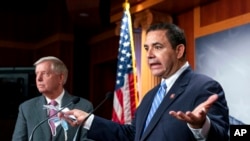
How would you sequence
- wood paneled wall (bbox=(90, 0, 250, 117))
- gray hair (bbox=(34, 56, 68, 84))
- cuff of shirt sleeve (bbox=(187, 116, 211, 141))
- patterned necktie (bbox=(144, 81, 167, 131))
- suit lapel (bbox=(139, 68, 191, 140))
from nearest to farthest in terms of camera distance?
1. cuff of shirt sleeve (bbox=(187, 116, 211, 141))
2. suit lapel (bbox=(139, 68, 191, 140))
3. patterned necktie (bbox=(144, 81, 167, 131))
4. gray hair (bbox=(34, 56, 68, 84))
5. wood paneled wall (bbox=(90, 0, 250, 117))

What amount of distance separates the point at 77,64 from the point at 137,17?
375 centimetres

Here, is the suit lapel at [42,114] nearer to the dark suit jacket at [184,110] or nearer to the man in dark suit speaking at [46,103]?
the man in dark suit speaking at [46,103]

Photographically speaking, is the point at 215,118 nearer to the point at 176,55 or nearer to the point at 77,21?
the point at 176,55

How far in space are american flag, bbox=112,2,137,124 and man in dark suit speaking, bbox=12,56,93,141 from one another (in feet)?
5.40

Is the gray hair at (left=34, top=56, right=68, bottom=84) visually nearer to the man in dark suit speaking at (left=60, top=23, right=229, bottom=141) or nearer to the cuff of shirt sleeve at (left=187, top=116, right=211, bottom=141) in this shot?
the man in dark suit speaking at (left=60, top=23, right=229, bottom=141)

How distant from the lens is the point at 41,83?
3.18 m

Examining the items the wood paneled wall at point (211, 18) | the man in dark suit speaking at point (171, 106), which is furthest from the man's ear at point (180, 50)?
the wood paneled wall at point (211, 18)

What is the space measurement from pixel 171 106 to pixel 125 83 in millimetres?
2955

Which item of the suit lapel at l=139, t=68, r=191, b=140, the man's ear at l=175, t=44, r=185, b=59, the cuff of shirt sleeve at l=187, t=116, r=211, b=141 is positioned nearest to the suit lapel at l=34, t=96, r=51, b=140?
the suit lapel at l=139, t=68, r=191, b=140

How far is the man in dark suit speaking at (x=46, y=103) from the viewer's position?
10.1ft

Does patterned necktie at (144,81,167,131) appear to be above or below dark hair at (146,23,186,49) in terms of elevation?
below

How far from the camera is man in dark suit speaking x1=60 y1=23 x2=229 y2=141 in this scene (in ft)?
5.92

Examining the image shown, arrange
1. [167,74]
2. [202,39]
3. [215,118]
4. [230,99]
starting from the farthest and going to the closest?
1. [202,39]
2. [230,99]
3. [167,74]
4. [215,118]

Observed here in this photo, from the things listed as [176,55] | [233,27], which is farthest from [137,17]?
[176,55]
